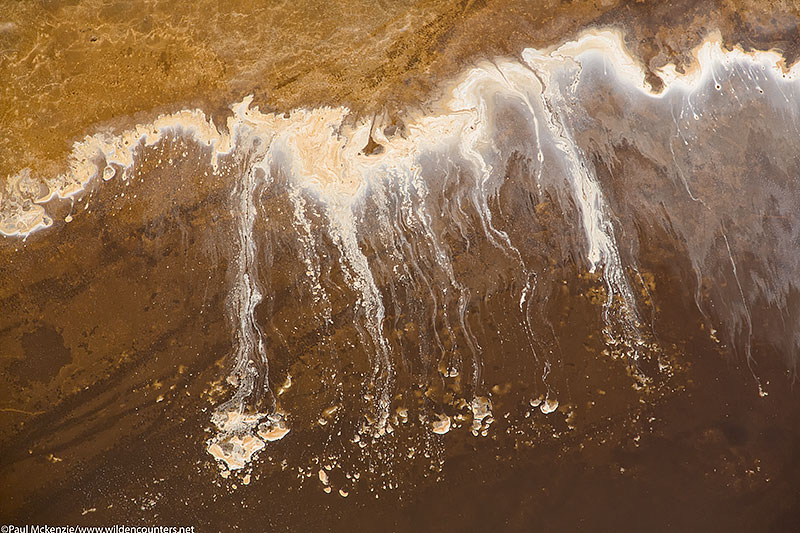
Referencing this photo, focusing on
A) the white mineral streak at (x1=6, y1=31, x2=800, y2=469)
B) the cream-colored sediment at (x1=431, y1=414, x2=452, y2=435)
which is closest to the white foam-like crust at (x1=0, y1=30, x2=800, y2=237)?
the white mineral streak at (x1=6, y1=31, x2=800, y2=469)

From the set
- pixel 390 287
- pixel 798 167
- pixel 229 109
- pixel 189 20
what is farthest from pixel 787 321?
pixel 189 20

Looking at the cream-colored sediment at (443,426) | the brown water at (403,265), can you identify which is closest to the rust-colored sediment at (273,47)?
the brown water at (403,265)

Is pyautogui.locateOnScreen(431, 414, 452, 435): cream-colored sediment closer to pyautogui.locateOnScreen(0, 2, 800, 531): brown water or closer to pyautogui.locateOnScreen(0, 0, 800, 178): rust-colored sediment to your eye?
pyautogui.locateOnScreen(0, 2, 800, 531): brown water

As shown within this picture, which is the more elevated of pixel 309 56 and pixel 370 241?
pixel 309 56

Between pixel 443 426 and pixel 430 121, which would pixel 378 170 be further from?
pixel 443 426

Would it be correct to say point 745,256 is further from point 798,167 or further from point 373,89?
point 373,89

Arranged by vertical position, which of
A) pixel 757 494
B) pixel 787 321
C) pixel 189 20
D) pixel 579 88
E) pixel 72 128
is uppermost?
pixel 189 20
